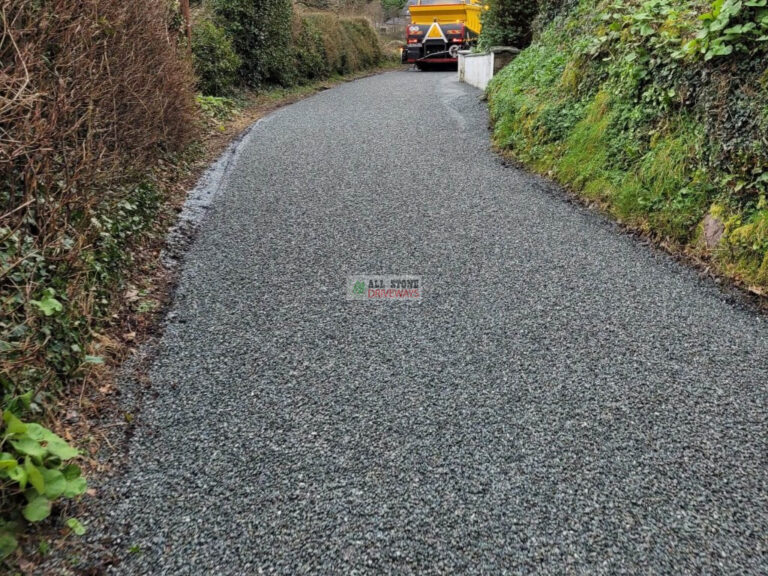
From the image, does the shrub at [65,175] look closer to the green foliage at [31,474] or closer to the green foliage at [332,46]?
the green foliage at [31,474]

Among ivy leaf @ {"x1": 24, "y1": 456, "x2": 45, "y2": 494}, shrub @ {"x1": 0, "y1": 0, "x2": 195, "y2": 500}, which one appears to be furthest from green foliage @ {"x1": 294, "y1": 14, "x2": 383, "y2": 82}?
ivy leaf @ {"x1": 24, "y1": 456, "x2": 45, "y2": 494}

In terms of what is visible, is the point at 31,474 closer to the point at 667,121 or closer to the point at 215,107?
the point at 667,121

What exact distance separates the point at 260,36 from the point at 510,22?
5614mm

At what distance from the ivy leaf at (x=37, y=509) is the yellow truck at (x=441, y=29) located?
63.3 ft

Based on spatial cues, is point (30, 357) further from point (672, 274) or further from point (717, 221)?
point (717, 221)

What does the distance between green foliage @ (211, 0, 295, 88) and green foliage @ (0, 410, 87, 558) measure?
11496mm

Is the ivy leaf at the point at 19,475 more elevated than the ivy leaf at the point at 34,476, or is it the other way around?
the ivy leaf at the point at 19,475

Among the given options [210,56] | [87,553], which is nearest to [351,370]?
[87,553]

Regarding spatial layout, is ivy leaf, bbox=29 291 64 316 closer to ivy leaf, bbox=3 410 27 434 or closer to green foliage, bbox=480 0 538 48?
ivy leaf, bbox=3 410 27 434

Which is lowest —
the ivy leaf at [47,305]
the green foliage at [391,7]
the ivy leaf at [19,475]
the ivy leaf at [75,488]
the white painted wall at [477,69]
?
the ivy leaf at [75,488]

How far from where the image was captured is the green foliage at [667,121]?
13.4 ft

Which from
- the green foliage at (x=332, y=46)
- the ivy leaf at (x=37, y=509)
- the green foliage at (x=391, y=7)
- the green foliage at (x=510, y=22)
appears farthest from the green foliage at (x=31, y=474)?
the green foliage at (x=391, y=7)

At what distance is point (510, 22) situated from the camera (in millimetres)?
11539

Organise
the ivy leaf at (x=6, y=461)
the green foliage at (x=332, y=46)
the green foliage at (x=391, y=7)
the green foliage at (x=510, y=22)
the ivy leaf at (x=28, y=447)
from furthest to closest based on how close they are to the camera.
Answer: the green foliage at (x=391, y=7) → the green foliage at (x=332, y=46) → the green foliage at (x=510, y=22) → the ivy leaf at (x=28, y=447) → the ivy leaf at (x=6, y=461)
